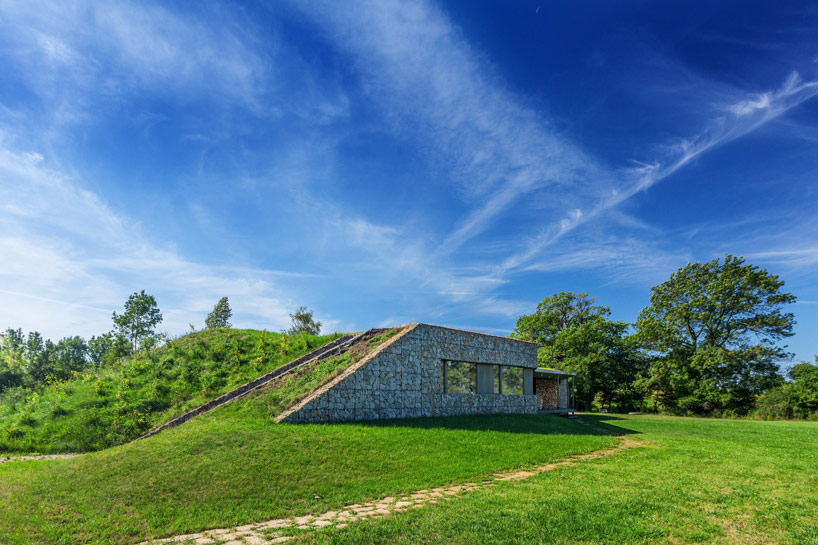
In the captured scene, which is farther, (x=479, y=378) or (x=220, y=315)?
(x=220, y=315)

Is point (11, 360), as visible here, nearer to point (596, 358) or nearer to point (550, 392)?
point (550, 392)

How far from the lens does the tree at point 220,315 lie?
131ft

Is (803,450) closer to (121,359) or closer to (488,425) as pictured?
(488,425)

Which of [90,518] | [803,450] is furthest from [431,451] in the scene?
[803,450]

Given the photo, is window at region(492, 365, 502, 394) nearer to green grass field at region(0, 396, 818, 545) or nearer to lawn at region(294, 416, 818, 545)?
green grass field at region(0, 396, 818, 545)

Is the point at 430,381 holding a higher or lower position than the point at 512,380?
lower

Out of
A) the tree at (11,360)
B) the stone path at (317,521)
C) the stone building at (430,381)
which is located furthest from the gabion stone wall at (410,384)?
the tree at (11,360)

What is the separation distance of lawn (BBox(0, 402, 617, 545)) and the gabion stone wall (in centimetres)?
95

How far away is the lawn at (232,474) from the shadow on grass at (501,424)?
68cm

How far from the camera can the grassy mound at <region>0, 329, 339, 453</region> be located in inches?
597

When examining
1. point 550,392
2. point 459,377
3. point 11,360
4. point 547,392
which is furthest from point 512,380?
point 11,360

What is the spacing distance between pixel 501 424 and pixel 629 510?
1106 centimetres

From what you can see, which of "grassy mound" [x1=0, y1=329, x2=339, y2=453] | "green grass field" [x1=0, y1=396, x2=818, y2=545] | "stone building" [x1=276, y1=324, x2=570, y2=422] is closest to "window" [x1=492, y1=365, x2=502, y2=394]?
"stone building" [x1=276, y1=324, x2=570, y2=422]

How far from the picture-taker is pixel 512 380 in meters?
23.3
